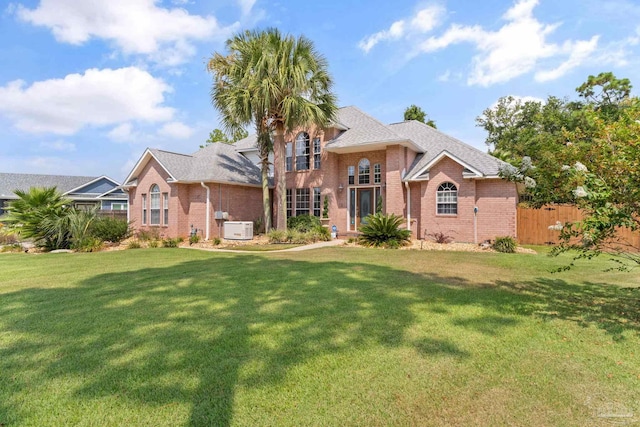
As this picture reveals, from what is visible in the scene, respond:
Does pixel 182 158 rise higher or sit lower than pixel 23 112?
lower

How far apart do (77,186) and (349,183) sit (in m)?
34.2

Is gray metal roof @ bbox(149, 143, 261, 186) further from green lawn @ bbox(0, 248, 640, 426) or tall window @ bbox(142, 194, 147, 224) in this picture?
green lawn @ bbox(0, 248, 640, 426)

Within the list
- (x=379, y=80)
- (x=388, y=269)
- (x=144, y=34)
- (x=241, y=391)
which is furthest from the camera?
(x=379, y=80)

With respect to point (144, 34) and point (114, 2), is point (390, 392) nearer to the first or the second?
point (114, 2)

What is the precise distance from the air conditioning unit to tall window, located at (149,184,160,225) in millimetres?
4940

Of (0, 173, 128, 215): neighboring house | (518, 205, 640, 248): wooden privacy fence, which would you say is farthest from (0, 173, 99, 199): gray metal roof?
(518, 205, 640, 248): wooden privacy fence

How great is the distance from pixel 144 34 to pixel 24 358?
13013 millimetres

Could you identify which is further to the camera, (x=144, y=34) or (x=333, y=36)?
(x=333, y=36)

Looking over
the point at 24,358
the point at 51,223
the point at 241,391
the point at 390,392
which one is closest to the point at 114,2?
the point at 51,223

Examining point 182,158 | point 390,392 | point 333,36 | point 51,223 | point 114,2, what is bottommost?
point 390,392

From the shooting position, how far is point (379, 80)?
671 inches

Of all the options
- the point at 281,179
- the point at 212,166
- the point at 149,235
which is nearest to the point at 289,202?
the point at 281,179

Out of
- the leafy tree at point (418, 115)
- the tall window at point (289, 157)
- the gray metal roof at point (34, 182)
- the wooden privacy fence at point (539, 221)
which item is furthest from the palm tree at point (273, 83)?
the gray metal roof at point (34, 182)

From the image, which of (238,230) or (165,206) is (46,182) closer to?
(165,206)
